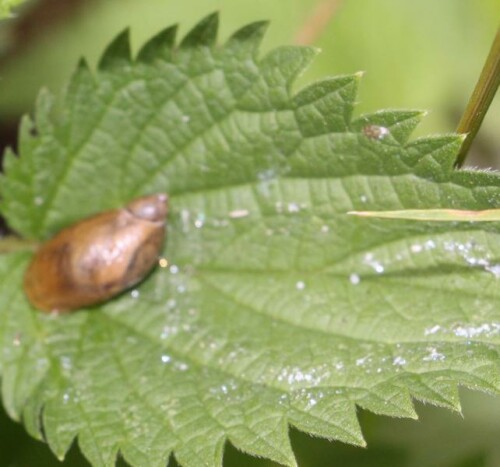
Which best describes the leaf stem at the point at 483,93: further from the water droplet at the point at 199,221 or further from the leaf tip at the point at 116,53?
the leaf tip at the point at 116,53

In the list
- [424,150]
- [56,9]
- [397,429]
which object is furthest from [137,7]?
[397,429]

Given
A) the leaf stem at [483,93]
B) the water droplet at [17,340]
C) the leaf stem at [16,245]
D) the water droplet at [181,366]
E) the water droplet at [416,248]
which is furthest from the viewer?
the leaf stem at [16,245]

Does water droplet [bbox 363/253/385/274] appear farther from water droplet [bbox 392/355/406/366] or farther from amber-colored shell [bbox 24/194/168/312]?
amber-colored shell [bbox 24/194/168/312]

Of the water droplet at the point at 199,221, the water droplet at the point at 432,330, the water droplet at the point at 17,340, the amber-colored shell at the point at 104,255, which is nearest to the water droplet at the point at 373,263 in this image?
the water droplet at the point at 432,330

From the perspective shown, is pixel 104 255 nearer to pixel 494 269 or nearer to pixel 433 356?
pixel 433 356

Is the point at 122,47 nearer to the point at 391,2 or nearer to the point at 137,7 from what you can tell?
the point at 137,7

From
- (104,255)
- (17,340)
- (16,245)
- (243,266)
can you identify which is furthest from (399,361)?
(16,245)
